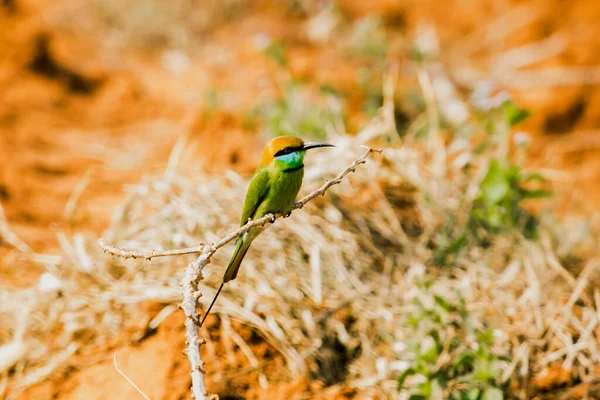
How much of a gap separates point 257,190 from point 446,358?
0.90m

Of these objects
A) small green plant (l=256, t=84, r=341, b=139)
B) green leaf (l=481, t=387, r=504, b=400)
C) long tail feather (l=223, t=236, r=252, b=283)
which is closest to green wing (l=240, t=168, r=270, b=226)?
long tail feather (l=223, t=236, r=252, b=283)

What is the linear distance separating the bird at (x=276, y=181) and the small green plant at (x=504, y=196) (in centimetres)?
124

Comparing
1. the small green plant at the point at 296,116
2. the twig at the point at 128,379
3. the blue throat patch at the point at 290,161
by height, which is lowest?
the twig at the point at 128,379

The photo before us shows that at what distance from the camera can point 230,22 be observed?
6918mm

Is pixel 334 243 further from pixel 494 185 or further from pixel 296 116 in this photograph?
pixel 296 116

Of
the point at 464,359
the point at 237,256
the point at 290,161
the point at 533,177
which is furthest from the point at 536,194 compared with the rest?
the point at 237,256

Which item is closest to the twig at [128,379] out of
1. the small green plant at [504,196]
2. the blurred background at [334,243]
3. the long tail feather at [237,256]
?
the blurred background at [334,243]

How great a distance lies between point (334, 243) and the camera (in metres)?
2.71

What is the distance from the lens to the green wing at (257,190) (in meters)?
1.84

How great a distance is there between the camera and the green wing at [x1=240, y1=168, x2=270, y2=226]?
1844 millimetres

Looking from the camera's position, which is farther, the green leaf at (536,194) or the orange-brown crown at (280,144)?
the green leaf at (536,194)

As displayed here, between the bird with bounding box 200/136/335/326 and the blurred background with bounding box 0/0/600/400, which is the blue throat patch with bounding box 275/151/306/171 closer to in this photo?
the bird with bounding box 200/136/335/326

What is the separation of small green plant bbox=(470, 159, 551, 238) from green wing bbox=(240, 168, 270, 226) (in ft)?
4.15

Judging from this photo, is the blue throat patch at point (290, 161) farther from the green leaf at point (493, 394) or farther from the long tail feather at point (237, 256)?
the green leaf at point (493, 394)
